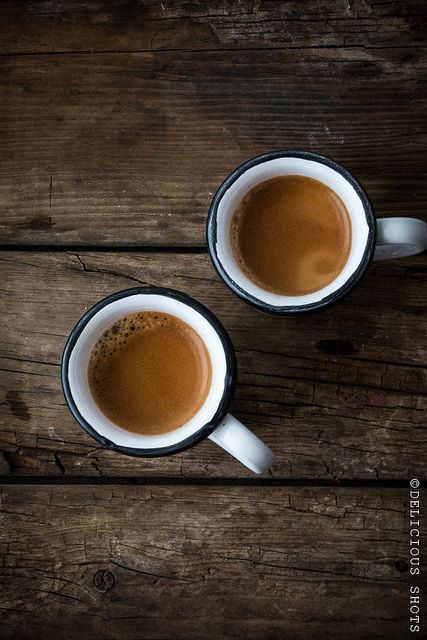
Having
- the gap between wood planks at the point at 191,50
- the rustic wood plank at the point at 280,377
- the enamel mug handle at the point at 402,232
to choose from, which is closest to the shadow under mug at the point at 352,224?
the enamel mug handle at the point at 402,232

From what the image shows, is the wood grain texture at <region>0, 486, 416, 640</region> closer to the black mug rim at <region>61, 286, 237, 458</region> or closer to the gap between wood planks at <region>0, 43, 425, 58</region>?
the black mug rim at <region>61, 286, 237, 458</region>

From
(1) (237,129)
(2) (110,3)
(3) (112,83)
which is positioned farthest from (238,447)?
(2) (110,3)

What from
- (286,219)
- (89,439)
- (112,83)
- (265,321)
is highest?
(112,83)

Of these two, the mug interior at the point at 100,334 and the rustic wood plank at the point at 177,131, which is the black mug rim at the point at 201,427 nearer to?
the mug interior at the point at 100,334

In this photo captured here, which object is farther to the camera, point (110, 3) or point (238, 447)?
point (110, 3)

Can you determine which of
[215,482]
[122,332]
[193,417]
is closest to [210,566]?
[215,482]

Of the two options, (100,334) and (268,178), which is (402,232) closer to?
(268,178)

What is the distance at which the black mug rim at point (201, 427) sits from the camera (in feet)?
3.01

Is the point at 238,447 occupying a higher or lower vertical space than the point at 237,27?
lower

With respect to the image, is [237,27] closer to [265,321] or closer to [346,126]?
[346,126]

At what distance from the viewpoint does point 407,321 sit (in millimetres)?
1085

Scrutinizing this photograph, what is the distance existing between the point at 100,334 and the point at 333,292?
12.6 inches

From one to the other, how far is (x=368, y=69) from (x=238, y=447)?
621 millimetres

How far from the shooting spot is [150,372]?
3.33 ft
